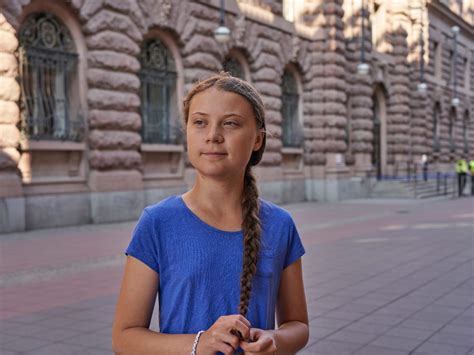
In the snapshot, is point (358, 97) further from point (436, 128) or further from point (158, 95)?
point (436, 128)

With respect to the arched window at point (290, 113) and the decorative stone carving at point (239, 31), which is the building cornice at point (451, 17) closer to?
the arched window at point (290, 113)

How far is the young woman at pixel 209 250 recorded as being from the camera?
183 cm

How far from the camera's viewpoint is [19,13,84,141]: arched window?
1346 cm

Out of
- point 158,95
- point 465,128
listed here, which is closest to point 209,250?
point 158,95

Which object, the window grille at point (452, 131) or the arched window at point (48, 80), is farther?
the window grille at point (452, 131)

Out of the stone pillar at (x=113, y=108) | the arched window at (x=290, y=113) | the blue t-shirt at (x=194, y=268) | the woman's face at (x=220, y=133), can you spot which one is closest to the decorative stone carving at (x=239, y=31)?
the arched window at (x=290, y=113)

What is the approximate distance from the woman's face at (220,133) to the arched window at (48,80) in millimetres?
11978

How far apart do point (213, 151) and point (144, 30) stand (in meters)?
14.6

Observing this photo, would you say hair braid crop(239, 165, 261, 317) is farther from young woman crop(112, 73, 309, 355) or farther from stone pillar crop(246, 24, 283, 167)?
stone pillar crop(246, 24, 283, 167)

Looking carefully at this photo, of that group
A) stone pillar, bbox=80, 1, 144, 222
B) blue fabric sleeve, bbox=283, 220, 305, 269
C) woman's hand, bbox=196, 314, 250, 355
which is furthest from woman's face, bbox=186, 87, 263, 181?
stone pillar, bbox=80, 1, 144, 222

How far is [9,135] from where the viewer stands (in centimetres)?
1249

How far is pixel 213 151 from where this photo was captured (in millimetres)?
1886

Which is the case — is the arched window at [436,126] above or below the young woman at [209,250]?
above

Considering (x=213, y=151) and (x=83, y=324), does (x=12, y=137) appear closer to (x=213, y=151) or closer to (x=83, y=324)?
(x=83, y=324)
